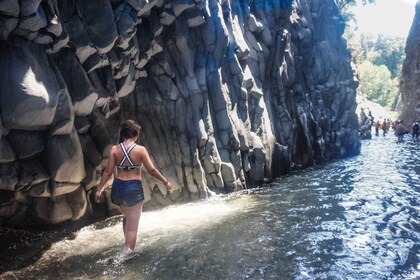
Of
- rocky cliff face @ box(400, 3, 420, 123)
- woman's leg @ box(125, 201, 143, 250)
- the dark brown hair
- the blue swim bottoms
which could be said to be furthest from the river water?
rocky cliff face @ box(400, 3, 420, 123)

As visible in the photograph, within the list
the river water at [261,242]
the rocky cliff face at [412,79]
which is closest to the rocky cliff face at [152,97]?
the river water at [261,242]

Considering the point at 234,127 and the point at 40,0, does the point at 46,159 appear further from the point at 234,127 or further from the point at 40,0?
the point at 234,127

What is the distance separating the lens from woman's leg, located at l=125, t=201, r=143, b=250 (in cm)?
568

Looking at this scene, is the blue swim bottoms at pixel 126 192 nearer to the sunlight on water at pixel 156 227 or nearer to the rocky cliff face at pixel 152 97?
the sunlight on water at pixel 156 227

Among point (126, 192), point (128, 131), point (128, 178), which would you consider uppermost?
point (128, 131)

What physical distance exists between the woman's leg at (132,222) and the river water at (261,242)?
0.78 feet

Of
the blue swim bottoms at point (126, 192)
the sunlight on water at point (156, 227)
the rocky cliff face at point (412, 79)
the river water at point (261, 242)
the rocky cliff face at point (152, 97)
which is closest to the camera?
the river water at point (261, 242)

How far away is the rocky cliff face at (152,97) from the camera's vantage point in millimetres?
5793

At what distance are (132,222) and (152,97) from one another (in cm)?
510

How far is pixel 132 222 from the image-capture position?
571 cm

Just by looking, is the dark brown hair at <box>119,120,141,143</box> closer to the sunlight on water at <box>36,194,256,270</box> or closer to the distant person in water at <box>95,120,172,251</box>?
the distant person in water at <box>95,120,172,251</box>

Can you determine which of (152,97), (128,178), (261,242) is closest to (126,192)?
(128,178)

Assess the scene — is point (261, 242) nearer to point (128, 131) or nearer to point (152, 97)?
Result: point (128, 131)

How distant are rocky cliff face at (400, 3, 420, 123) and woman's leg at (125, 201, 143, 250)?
1605 inches
